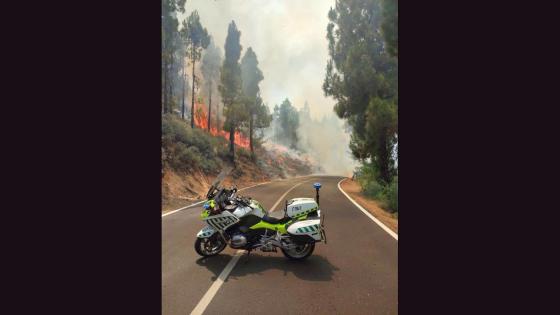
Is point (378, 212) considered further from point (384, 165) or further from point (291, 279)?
point (291, 279)

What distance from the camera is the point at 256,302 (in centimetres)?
354

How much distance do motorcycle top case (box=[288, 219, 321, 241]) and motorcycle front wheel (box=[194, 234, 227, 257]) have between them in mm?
1342

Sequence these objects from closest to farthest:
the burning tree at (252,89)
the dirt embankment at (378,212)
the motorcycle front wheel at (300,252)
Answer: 1. the motorcycle front wheel at (300,252)
2. the dirt embankment at (378,212)
3. the burning tree at (252,89)

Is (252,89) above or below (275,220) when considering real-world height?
above

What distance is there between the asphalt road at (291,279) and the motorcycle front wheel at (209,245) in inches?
4.8

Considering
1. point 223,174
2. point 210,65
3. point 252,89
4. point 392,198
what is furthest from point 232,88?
point 223,174

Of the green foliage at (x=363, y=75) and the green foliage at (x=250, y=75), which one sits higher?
the green foliage at (x=250, y=75)

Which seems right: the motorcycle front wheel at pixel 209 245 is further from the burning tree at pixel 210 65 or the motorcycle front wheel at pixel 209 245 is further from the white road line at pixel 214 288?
the burning tree at pixel 210 65

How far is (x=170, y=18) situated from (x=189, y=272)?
2208cm

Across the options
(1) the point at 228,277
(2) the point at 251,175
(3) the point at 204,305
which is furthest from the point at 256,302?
(2) the point at 251,175

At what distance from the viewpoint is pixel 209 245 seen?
5652mm

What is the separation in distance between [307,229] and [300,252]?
20.1 inches

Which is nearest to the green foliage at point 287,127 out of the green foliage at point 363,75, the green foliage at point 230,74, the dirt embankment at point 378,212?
the green foliage at point 230,74

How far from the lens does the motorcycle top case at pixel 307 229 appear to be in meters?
5.23
